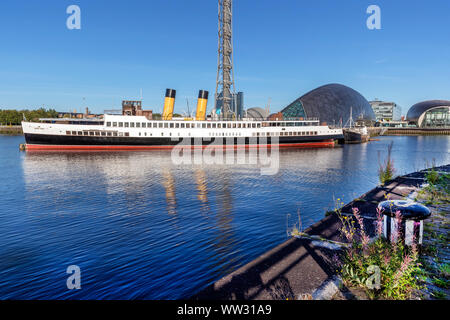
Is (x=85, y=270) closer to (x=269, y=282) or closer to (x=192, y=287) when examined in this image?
(x=192, y=287)

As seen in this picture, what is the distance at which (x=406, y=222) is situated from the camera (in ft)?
24.5

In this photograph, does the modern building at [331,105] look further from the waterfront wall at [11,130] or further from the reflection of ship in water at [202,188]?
the waterfront wall at [11,130]

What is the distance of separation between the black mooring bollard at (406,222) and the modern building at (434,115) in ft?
753

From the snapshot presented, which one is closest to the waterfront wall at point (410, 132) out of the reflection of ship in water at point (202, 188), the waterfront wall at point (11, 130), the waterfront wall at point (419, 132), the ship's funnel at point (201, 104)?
the waterfront wall at point (419, 132)

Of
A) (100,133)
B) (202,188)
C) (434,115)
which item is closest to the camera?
(202,188)

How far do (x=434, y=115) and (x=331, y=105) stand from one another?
281 ft

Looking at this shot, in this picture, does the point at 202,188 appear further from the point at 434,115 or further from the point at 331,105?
the point at 434,115

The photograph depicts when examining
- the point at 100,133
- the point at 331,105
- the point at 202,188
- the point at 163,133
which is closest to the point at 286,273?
the point at 202,188

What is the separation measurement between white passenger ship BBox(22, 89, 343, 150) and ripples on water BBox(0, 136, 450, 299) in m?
32.5

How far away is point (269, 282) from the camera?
662cm

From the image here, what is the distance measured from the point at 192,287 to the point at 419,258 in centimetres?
690

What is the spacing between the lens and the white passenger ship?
61.0 meters
